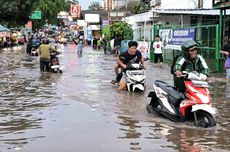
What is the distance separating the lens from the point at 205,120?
28.6 feet

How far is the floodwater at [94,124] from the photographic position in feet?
24.0

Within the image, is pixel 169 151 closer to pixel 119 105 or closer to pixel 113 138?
pixel 113 138

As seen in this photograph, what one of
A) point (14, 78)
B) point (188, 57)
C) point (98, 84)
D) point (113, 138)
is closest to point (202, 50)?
point (98, 84)

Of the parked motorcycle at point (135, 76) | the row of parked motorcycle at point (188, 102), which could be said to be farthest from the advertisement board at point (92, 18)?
the row of parked motorcycle at point (188, 102)

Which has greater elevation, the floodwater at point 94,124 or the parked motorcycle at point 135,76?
the parked motorcycle at point 135,76

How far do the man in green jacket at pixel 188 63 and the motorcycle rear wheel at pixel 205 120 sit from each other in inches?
26.3

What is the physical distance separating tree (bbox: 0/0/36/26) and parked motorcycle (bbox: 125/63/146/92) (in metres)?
40.4

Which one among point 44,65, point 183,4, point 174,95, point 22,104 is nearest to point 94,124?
point 174,95

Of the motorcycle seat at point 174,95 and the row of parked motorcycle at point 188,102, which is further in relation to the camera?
the motorcycle seat at point 174,95

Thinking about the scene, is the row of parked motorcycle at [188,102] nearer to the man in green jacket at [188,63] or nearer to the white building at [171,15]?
the man in green jacket at [188,63]

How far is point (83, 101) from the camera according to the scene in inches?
472

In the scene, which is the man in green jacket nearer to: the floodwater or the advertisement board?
the floodwater

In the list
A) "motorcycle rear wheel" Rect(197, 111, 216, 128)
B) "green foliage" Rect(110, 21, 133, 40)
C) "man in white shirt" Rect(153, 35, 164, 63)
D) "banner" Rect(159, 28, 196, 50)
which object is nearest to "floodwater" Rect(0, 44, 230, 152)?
"motorcycle rear wheel" Rect(197, 111, 216, 128)

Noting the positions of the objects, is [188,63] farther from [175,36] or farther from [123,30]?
[123,30]
